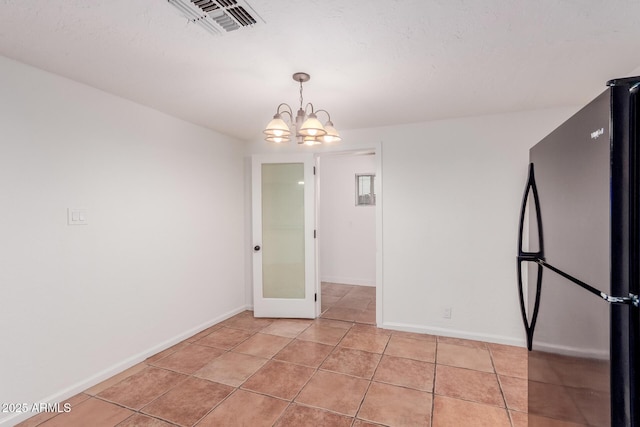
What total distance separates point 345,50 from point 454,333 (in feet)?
9.95

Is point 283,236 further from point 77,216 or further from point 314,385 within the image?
point 77,216

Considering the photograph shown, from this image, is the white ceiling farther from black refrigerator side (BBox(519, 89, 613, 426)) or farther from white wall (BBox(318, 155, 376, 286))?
white wall (BBox(318, 155, 376, 286))

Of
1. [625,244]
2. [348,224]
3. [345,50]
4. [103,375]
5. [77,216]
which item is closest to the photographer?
[625,244]

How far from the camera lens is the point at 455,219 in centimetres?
327

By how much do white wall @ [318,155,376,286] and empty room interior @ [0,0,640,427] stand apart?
1.47 meters

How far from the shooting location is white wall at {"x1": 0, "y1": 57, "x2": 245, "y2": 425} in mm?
1978

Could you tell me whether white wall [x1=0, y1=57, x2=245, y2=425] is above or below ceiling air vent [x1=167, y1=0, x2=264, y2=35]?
below

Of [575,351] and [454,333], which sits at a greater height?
[575,351]

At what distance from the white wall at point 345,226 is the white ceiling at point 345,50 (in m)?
2.78

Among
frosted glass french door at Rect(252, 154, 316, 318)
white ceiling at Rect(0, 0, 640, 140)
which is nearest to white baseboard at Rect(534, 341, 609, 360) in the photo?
white ceiling at Rect(0, 0, 640, 140)

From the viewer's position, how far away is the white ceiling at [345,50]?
1.49 metres

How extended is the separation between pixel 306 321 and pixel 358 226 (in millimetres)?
2259

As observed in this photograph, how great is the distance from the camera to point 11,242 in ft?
6.41

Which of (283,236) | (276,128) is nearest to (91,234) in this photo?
(276,128)
